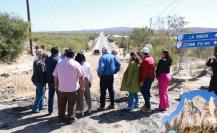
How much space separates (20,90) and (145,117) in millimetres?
7958

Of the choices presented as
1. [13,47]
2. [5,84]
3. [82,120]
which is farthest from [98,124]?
[13,47]

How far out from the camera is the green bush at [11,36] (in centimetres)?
2964

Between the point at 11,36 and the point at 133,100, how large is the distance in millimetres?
24525

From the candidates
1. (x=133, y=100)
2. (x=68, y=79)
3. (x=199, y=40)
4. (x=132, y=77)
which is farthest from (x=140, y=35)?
(x=68, y=79)

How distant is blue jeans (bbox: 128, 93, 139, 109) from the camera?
30.2 ft

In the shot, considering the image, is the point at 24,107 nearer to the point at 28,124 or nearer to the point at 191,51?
the point at 28,124

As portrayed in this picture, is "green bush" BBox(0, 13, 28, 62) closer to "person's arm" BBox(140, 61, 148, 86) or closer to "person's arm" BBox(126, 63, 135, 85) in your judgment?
"person's arm" BBox(126, 63, 135, 85)

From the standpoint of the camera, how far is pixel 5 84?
17.0 metres

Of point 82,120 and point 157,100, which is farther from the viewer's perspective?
point 157,100

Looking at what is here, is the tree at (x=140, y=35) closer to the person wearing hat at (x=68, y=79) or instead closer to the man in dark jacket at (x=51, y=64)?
the man in dark jacket at (x=51, y=64)

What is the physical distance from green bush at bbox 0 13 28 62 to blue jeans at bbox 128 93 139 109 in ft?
70.1

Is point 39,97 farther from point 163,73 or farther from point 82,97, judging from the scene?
point 163,73

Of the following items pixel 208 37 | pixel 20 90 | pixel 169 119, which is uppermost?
pixel 208 37

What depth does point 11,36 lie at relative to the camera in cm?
3184
